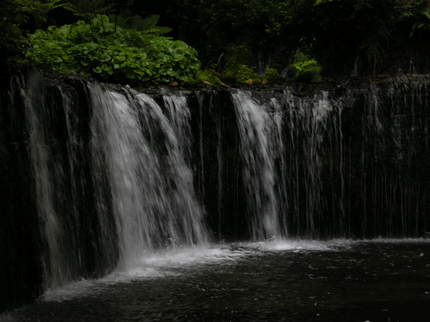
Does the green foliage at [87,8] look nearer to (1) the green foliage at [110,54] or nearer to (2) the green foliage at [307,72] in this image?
(1) the green foliage at [110,54]

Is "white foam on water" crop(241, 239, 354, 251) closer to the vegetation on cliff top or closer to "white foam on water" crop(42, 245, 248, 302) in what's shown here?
"white foam on water" crop(42, 245, 248, 302)

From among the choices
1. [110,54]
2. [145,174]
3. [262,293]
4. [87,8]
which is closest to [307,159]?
[145,174]

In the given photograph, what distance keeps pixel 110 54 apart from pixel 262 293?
5649mm

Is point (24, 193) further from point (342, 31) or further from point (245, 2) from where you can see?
point (245, 2)

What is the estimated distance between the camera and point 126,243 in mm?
6422

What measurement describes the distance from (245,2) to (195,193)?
24.2 feet

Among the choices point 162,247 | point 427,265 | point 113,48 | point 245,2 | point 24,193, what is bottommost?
point 427,265

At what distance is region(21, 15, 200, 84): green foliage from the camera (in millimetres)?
8289

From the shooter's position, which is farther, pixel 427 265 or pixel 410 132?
pixel 410 132

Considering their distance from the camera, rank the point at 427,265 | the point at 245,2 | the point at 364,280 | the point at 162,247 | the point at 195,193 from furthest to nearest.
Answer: the point at 245,2, the point at 195,193, the point at 162,247, the point at 427,265, the point at 364,280

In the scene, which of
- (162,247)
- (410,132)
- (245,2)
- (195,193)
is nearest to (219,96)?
(195,193)

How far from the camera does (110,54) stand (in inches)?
335

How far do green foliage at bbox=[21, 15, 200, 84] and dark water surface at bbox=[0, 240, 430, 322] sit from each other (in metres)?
3.88

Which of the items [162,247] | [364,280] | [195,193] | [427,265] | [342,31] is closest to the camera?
[364,280]
